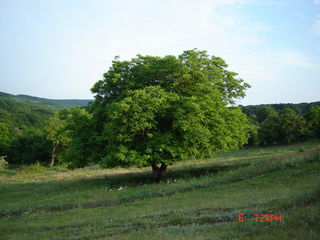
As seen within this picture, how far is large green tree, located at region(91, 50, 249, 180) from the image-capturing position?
1886 cm

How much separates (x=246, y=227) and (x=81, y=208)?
9.88 meters

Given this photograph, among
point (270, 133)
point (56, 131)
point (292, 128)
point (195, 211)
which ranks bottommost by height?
point (195, 211)

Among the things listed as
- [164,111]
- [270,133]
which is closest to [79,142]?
[164,111]

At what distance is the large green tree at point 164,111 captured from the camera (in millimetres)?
18859

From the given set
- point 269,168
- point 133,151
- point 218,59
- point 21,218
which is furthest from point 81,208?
point 218,59

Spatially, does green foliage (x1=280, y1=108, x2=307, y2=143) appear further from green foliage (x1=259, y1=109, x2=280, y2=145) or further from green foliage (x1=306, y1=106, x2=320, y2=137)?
green foliage (x1=306, y1=106, x2=320, y2=137)

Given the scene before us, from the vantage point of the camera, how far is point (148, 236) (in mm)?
7336

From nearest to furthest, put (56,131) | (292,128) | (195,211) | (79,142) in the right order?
(195,211)
(79,142)
(56,131)
(292,128)

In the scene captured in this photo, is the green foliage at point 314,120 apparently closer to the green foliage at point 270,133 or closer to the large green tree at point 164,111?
the green foliage at point 270,133

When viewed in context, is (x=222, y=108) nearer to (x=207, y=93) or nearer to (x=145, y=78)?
(x=207, y=93)

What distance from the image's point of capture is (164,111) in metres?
19.7

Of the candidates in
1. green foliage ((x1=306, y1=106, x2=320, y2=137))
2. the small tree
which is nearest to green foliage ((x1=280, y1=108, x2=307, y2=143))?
green foliage ((x1=306, y1=106, x2=320, y2=137))

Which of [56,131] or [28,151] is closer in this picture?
[56,131]

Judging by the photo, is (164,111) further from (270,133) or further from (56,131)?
(270,133)
